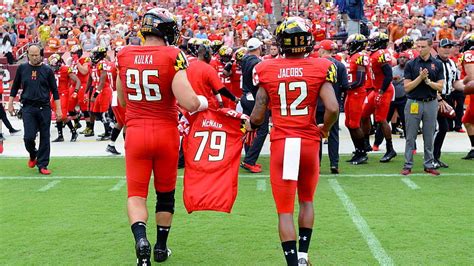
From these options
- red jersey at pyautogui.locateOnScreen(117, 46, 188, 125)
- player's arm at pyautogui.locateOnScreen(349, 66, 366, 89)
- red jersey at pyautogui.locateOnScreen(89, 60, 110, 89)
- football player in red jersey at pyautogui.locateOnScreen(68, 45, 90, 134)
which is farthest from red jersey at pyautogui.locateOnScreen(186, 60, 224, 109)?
football player in red jersey at pyautogui.locateOnScreen(68, 45, 90, 134)

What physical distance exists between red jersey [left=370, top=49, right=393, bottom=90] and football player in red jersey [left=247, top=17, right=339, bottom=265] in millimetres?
5953

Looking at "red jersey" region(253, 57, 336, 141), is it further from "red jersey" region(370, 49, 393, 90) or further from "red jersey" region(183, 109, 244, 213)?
"red jersey" region(370, 49, 393, 90)

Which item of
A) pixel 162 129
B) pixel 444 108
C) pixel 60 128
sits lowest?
pixel 60 128

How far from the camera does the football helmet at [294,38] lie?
5.44 meters

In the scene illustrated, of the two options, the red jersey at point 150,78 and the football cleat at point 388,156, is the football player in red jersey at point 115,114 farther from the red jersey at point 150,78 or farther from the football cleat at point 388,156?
the red jersey at point 150,78

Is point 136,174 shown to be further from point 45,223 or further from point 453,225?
point 453,225

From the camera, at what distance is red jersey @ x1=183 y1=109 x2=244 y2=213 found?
20.5ft

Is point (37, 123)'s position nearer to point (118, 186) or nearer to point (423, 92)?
point (118, 186)

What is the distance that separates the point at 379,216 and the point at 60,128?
8615 millimetres

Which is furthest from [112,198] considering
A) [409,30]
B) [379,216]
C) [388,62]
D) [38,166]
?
[409,30]

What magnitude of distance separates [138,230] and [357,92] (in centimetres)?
648

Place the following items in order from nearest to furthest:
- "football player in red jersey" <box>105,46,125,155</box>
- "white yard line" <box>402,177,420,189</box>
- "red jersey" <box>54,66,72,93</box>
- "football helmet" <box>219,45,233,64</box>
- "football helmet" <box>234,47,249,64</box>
→ "white yard line" <box>402,177,420,189</box> → "football player in red jersey" <box>105,46,125,155</box> → "football helmet" <box>234,47,249,64</box> → "football helmet" <box>219,45,233,64</box> → "red jersey" <box>54,66,72,93</box>

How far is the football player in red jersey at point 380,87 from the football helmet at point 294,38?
6.03 metres

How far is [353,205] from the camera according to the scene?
27.6 feet
